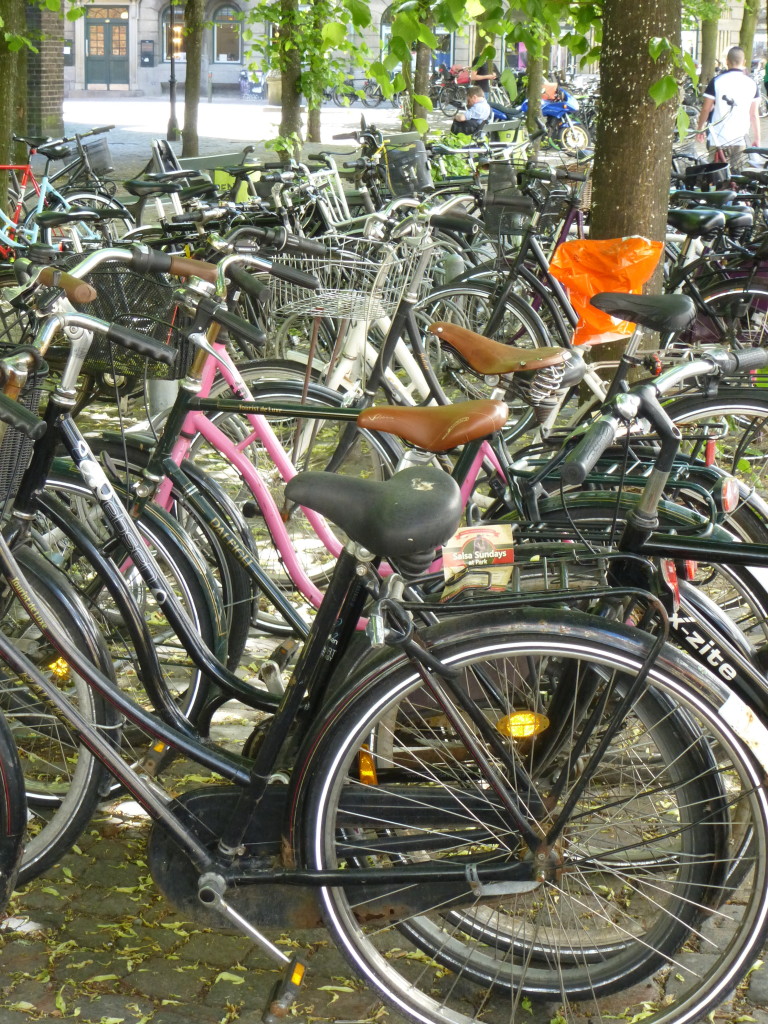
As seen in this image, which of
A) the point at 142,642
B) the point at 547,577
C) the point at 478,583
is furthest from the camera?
the point at 142,642

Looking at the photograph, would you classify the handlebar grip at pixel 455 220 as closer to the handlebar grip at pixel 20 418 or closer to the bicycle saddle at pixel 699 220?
the bicycle saddle at pixel 699 220

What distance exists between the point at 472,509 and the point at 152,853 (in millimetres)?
1311

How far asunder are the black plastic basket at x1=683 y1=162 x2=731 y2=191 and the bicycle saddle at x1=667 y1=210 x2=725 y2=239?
321 cm

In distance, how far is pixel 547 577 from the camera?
267 cm

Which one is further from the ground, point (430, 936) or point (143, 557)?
point (143, 557)

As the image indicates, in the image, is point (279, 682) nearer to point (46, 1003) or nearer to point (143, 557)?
point (143, 557)

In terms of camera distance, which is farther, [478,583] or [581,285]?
[581,285]

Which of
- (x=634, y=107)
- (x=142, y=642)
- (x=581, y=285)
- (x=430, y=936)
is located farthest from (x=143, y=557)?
(x=634, y=107)

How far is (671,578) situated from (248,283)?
1.59m

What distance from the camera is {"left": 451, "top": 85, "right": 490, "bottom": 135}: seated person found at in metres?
22.6

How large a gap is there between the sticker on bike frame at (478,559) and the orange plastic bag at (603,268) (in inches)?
91.1

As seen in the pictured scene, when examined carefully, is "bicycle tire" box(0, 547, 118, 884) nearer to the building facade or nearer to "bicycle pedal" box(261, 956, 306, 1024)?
"bicycle pedal" box(261, 956, 306, 1024)

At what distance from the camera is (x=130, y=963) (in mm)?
2863

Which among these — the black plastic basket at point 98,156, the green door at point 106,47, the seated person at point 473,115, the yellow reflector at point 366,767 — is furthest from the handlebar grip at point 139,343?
the green door at point 106,47
